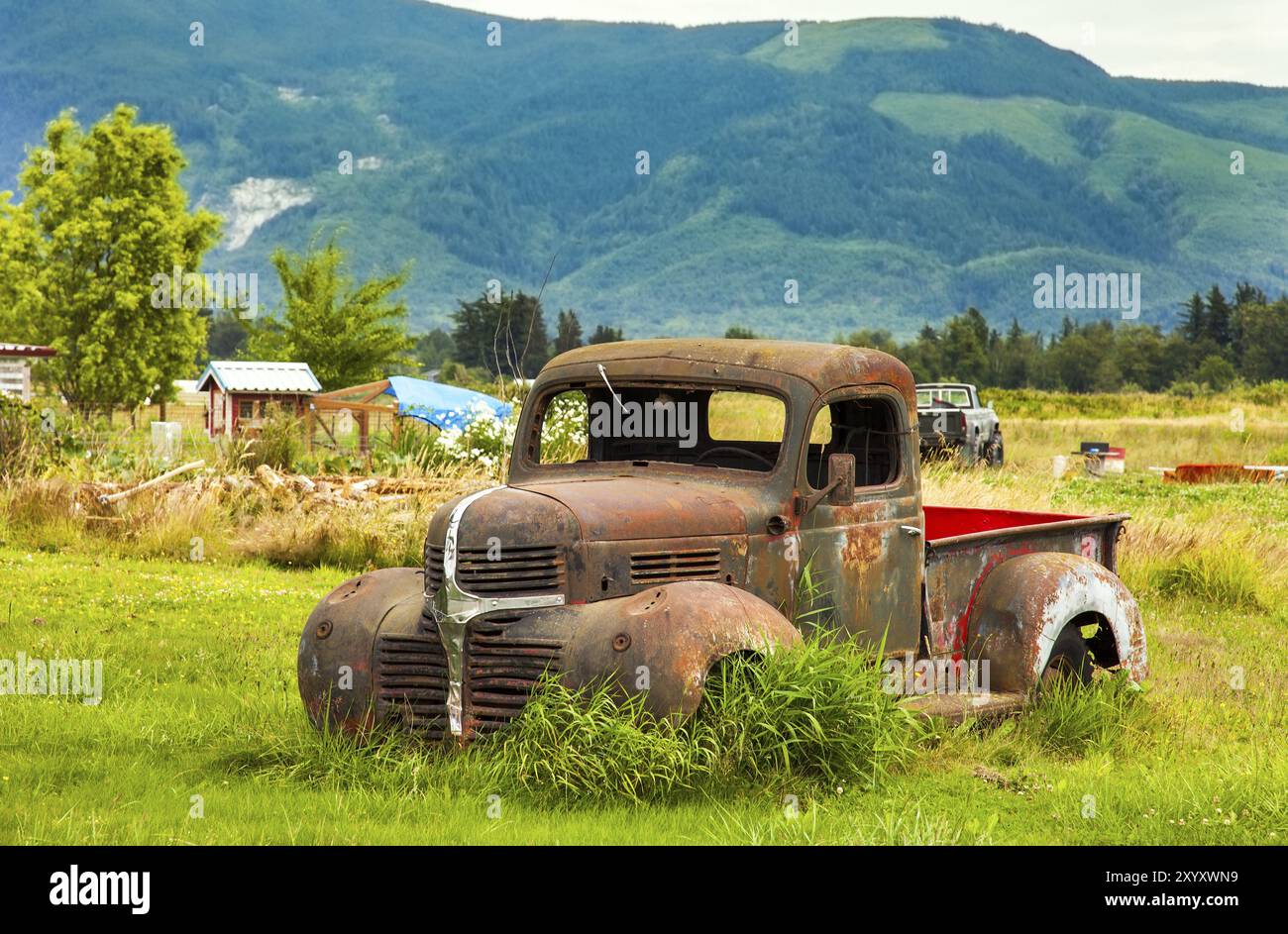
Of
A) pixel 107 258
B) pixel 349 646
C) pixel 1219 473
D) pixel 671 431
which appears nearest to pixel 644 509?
pixel 671 431

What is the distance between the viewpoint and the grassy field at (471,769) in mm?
6238

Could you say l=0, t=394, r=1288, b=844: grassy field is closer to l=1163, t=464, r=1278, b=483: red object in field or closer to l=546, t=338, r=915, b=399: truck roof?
l=546, t=338, r=915, b=399: truck roof

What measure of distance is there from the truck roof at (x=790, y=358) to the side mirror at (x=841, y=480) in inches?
16.3

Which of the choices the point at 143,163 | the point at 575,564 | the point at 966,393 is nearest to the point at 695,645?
the point at 575,564

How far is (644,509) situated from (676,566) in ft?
1.04

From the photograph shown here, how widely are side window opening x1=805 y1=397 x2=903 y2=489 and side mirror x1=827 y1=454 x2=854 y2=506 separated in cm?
52

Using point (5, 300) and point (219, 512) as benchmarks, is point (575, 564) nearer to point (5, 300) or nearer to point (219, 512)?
point (219, 512)

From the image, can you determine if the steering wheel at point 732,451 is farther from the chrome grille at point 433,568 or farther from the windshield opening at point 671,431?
the chrome grille at point 433,568

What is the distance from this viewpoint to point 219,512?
17.5 meters

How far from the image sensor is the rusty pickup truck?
6.89 metres

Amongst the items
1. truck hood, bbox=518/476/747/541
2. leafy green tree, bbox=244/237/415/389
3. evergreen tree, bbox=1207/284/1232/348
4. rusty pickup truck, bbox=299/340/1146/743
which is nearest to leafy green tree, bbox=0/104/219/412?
leafy green tree, bbox=244/237/415/389

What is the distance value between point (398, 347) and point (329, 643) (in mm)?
53053

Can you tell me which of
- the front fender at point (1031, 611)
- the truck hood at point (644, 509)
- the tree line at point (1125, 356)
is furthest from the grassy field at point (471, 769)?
the tree line at point (1125, 356)

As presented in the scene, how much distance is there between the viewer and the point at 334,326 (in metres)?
58.1
